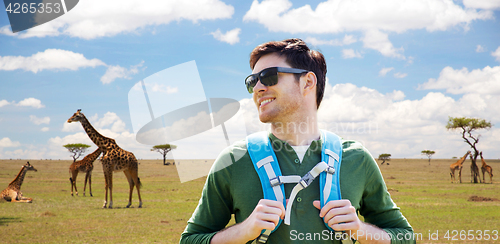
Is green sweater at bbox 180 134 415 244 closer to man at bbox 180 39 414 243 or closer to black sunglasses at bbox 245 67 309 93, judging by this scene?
man at bbox 180 39 414 243

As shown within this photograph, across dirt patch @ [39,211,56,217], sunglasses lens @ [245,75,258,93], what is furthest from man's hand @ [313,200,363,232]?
dirt patch @ [39,211,56,217]

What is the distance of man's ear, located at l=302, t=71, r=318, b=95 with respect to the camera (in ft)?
5.96

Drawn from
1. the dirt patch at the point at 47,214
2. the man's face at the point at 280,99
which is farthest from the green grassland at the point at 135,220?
the man's face at the point at 280,99

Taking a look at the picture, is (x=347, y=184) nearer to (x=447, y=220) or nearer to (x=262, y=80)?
(x=262, y=80)

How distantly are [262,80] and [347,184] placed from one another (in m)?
0.66

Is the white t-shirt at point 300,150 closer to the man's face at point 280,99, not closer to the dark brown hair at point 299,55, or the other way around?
the man's face at point 280,99

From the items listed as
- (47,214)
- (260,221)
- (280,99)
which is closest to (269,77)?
(280,99)

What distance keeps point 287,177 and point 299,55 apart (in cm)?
66

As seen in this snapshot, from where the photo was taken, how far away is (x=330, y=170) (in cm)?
162

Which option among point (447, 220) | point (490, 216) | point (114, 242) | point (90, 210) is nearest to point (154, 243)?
point (114, 242)

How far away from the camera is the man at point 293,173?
1.58 m

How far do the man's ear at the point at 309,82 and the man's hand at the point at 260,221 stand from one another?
25.1 inches

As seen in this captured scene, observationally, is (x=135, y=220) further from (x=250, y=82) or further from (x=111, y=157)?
(x=250, y=82)

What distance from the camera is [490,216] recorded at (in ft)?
34.7
